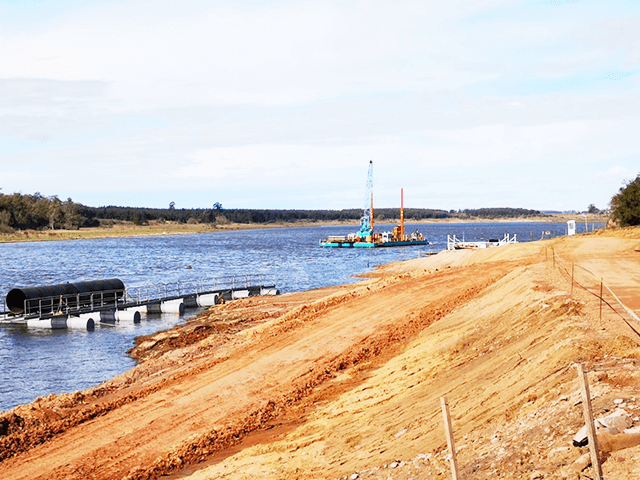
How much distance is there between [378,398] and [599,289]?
28.1 feet

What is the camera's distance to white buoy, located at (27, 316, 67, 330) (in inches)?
1491

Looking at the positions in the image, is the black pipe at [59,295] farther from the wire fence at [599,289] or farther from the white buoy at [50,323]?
the wire fence at [599,289]

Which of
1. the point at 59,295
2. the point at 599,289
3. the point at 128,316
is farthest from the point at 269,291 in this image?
the point at 599,289

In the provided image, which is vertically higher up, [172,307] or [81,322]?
[172,307]

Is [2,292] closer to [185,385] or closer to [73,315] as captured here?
[73,315]

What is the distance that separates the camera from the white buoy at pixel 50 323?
37875mm

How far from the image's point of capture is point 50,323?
37906mm

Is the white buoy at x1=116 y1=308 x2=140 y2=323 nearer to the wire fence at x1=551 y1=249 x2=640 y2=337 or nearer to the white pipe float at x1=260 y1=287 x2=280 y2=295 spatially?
the white pipe float at x1=260 y1=287 x2=280 y2=295

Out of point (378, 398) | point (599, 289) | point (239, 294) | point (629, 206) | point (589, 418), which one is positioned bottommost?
point (239, 294)

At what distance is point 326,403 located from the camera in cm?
1650

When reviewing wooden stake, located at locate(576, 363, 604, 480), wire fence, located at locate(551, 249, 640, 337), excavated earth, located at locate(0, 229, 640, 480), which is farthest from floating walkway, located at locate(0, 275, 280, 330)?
wooden stake, located at locate(576, 363, 604, 480)

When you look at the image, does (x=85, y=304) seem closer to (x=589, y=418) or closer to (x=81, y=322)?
(x=81, y=322)

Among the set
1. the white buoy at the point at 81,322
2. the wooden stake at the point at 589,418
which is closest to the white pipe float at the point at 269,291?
the white buoy at the point at 81,322

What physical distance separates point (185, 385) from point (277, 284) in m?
38.8
